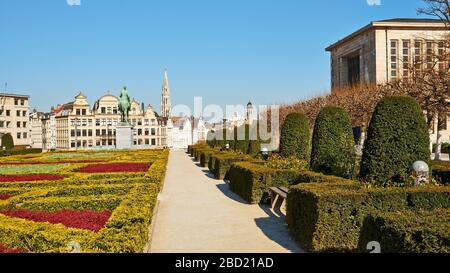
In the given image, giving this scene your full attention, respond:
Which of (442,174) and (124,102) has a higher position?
(124,102)

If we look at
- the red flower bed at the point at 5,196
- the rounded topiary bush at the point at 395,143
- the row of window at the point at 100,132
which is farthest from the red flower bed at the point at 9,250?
the row of window at the point at 100,132

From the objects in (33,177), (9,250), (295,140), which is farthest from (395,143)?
(33,177)

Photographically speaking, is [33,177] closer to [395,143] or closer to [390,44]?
[395,143]

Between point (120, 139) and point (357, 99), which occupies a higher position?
point (357, 99)

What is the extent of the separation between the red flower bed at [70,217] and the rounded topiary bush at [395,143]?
20.6ft

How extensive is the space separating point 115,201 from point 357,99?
2957cm

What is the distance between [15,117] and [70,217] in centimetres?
9138

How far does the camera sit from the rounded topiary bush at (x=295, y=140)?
1859 centimetres

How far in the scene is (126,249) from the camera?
623 cm

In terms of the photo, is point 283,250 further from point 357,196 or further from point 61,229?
point 61,229

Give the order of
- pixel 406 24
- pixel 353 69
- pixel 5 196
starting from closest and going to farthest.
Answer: pixel 5 196 < pixel 406 24 < pixel 353 69

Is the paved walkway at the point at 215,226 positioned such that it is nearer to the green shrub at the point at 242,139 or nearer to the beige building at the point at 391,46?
the green shrub at the point at 242,139

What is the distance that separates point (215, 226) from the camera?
400 inches
